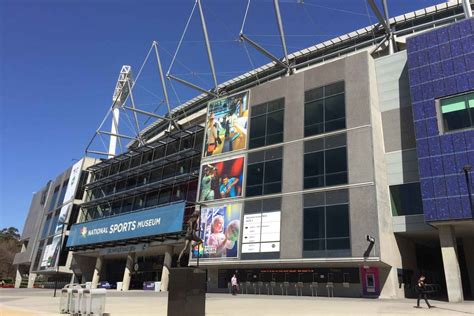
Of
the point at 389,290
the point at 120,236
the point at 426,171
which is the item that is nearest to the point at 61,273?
the point at 120,236

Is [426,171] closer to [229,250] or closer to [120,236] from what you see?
[229,250]

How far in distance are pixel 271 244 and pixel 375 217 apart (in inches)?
373

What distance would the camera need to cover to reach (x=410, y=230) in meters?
32.9

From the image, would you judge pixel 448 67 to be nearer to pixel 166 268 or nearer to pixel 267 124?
pixel 267 124

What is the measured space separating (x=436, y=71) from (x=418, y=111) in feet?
10.9

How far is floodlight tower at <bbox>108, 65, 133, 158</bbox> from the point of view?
76.0 meters

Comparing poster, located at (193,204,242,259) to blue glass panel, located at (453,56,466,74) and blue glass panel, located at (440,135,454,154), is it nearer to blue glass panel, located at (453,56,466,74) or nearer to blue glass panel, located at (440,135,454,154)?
blue glass panel, located at (440,135,454,154)

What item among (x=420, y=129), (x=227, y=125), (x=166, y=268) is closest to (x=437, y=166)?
(x=420, y=129)

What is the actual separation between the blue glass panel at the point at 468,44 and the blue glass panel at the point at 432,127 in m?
5.41

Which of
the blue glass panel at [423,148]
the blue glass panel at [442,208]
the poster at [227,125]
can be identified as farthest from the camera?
the poster at [227,125]

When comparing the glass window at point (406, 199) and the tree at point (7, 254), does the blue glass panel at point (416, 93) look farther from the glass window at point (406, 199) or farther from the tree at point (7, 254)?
the tree at point (7, 254)

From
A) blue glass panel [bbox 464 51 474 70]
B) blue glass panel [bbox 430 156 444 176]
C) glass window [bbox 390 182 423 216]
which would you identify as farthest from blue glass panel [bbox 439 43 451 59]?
glass window [bbox 390 182 423 216]

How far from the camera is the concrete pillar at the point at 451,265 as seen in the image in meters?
27.2

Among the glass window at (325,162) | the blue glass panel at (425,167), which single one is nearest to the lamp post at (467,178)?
the blue glass panel at (425,167)
